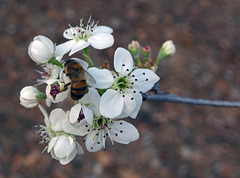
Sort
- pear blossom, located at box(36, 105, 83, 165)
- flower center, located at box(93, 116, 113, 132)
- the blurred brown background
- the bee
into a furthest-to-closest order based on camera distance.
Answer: the blurred brown background < flower center, located at box(93, 116, 113, 132) < pear blossom, located at box(36, 105, 83, 165) < the bee

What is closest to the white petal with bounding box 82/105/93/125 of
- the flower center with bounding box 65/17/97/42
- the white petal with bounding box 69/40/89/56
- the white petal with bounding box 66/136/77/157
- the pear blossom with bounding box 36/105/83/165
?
the pear blossom with bounding box 36/105/83/165

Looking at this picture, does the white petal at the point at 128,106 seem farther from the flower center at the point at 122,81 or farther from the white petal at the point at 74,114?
the white petal at the point at 74,114

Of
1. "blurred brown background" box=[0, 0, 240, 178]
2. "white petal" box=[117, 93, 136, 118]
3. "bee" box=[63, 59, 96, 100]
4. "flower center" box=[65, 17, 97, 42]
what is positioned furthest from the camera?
"blurred brown background" box=[0, 0, 240, 178]

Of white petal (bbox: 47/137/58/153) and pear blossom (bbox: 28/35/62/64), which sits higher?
pear blossom (bbox: 28/35/62/64)

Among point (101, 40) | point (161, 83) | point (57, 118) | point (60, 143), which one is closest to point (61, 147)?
point (60, 143)

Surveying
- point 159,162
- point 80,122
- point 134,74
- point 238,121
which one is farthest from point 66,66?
point 238,121

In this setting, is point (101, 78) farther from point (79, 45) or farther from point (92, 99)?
point (79, 45)

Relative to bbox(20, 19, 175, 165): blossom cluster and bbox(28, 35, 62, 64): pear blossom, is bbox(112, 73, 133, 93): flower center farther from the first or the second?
bbox(28, 35, 62, 64): pear blossom
